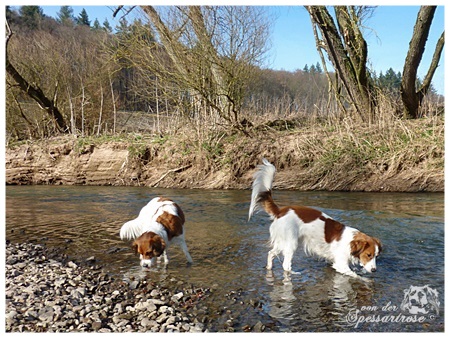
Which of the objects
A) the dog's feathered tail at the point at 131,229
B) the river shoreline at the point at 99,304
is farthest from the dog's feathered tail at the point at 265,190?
the dog's feathered tail at the point at 131,229

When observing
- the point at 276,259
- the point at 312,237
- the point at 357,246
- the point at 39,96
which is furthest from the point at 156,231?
the point at 39,96

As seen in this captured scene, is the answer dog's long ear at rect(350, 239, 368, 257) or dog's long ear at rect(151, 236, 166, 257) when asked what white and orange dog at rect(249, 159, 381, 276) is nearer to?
dog's long ear at rect(350, 239, 368, 257)

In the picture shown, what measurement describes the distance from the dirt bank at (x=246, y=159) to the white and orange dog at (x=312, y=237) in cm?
671

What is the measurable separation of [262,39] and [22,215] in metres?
8.31

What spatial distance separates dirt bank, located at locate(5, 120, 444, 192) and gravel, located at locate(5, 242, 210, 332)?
26.5ft

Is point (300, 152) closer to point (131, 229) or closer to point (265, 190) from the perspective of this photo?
point (265, 190)

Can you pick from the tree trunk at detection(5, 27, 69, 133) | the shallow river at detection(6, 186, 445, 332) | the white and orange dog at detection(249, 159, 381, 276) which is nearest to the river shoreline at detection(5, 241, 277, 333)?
the shallow river at detection(6, 186, 445, 332)

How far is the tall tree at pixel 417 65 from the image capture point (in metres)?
12.7

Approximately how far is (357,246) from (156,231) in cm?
243

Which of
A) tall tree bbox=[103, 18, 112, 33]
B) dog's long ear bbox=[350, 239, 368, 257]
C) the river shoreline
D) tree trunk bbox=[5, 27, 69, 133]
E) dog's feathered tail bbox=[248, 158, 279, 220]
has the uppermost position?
tall tree bbox=[103, 18, 112, 33]

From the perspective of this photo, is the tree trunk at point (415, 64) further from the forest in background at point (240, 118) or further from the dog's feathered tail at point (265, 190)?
the dog's feathered tail at point (265, 190)

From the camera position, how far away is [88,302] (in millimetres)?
4145

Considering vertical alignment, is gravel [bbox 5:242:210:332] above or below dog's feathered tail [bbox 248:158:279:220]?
below

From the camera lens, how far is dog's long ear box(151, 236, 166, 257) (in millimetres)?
5082
